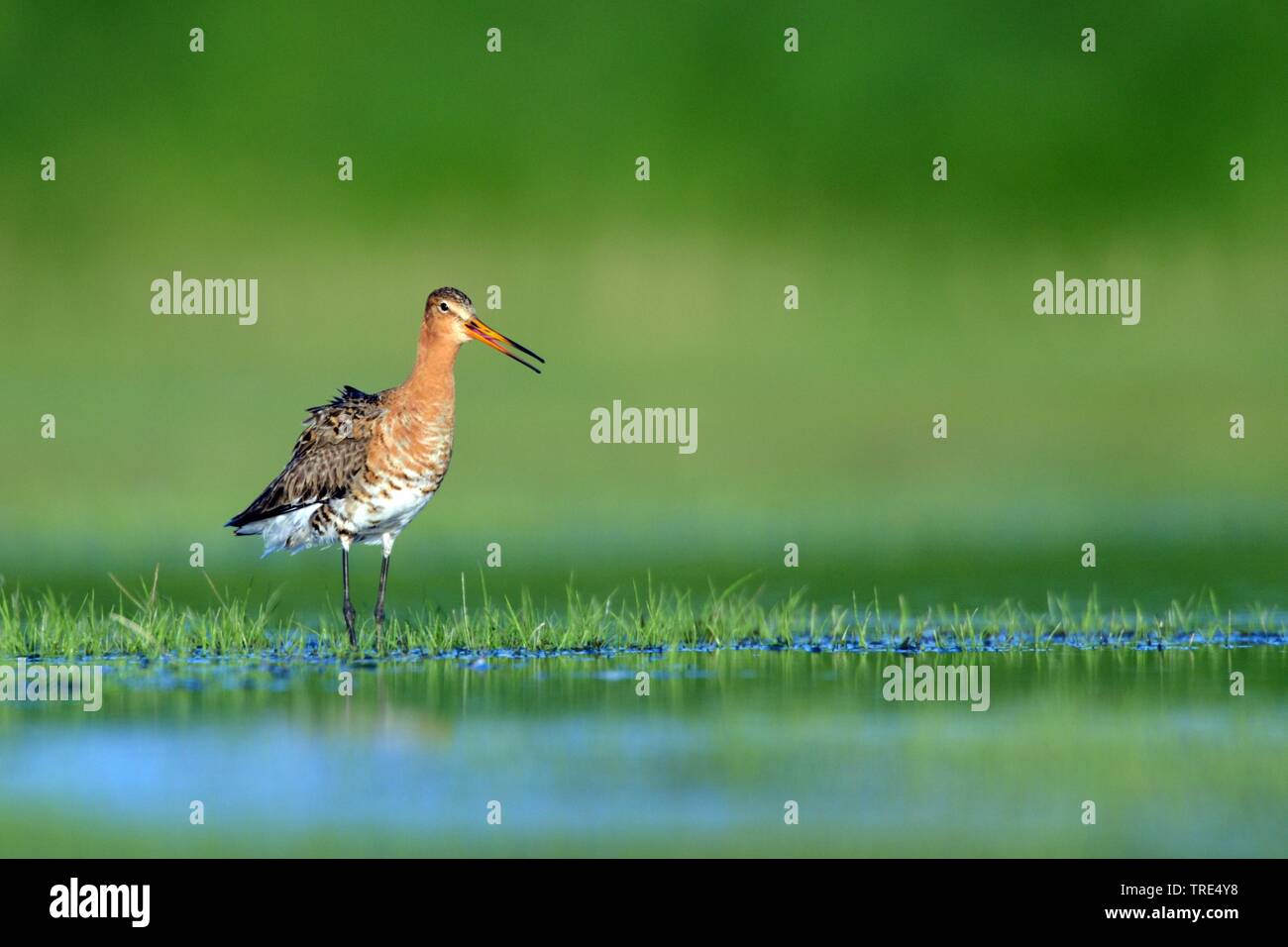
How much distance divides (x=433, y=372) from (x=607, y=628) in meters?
2.20

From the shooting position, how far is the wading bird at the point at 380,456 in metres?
16.4

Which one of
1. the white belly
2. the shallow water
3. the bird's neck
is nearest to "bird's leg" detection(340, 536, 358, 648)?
the white belly

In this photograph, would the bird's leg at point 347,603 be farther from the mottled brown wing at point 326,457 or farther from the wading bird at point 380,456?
the mottled brown wing at point 326,457

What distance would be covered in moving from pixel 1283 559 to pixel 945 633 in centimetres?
493

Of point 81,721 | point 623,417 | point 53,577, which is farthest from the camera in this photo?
point 623,417

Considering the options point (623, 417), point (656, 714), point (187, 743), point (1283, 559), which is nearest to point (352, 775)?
point (187, 743)

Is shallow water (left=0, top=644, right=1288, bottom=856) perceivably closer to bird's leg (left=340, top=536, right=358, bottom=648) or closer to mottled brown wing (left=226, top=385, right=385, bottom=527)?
bird's leg (left=340, top=536, right=358, bottom=648)

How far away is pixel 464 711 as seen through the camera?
44.8 ft

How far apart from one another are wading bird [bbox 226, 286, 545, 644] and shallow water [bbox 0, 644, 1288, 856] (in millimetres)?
1513

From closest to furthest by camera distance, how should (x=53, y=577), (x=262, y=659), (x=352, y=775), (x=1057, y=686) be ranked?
(x=352, y=775)
(x=1057, y=686)
(x=262, y=659)
(x=53, y=577)

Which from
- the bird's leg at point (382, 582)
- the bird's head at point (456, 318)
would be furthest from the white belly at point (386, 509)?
the bird's head at point (456, 318)

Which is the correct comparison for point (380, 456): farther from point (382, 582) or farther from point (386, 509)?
point (382, 582)

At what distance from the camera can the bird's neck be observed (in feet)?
54.1

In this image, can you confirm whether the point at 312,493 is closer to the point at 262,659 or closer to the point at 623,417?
the point at 262,659
